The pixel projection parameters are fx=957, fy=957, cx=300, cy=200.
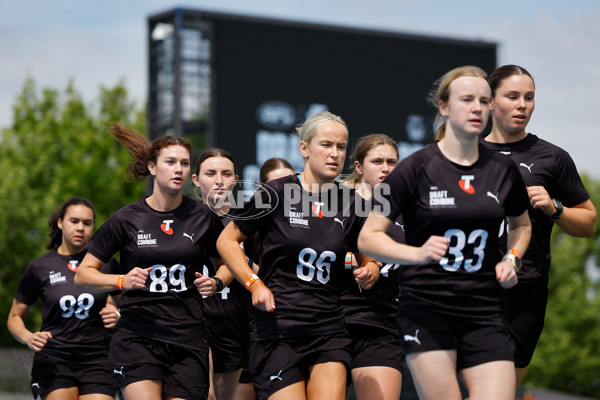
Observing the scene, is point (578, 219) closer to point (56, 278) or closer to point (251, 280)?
point (251, 280)

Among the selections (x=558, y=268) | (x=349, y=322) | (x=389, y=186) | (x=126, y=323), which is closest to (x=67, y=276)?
(x=126, y=323)

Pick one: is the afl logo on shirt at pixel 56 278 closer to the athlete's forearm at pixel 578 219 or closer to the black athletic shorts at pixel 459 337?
the black athletic shorts at pixel 459 337

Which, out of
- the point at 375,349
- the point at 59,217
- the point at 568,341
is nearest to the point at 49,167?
the point at 568,341

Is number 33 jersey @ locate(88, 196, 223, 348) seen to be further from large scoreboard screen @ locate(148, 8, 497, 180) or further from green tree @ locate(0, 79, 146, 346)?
green tree @ locate(0, 79, 146, 346)

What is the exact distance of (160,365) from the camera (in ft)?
21.7

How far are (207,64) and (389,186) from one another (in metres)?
16.9

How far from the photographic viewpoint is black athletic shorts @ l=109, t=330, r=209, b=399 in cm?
655

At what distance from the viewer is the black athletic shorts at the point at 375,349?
6.65 m

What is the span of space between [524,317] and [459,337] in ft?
4.42

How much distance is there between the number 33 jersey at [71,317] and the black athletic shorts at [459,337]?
3524 millimetres

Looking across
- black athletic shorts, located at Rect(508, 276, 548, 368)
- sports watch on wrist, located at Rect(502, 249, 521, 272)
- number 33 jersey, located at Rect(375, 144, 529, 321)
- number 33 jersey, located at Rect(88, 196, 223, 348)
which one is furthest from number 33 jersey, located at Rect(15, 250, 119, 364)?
sports watch on wrist, located at Rect(502, 249, 521, 272)

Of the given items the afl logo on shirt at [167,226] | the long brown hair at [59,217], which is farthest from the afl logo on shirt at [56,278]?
the afl logo on shirt at [167,226]

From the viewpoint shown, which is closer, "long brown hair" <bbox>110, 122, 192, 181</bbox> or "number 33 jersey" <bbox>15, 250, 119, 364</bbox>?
"long brown hair" <bbox>110, 122, 192, 181</bbox>

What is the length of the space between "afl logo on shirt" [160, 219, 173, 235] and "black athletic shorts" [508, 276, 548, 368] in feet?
7.85
